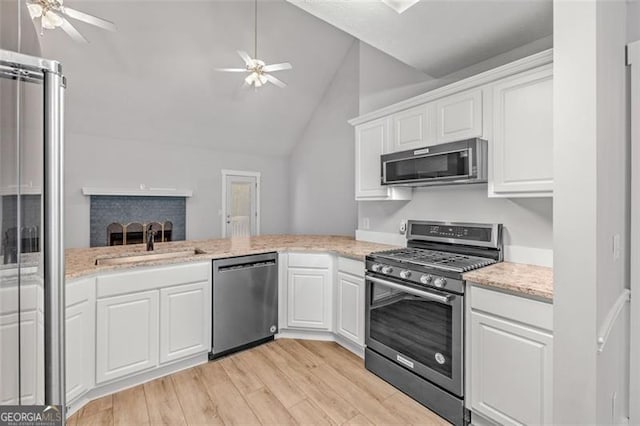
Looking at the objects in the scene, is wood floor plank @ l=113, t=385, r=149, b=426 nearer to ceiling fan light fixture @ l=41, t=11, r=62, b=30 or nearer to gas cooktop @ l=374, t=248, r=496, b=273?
gas cooktop @ l=374, t=248, r=496, b=273

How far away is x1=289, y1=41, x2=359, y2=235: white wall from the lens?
429 centimetres

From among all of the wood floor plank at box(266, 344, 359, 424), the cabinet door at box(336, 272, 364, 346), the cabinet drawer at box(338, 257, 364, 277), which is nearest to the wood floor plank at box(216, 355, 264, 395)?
the wood floor plank at box(266, 344, 359, 424)

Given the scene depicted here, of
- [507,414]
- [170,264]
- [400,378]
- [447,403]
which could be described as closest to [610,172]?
[507,414]

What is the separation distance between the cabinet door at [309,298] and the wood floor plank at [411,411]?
0.95 metres

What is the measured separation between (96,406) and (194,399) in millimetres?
629

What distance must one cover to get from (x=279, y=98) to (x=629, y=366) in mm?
4826

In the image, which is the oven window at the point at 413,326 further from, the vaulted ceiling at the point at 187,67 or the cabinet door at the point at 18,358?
the vaulted ceiling at the point at 187,67

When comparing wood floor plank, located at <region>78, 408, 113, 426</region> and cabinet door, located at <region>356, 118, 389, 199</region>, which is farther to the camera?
cabinet door, located at <region>356, 118, 389, 199</region>

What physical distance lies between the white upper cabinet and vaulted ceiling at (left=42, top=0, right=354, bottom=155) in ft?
6.34

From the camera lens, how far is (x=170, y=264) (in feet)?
7.68

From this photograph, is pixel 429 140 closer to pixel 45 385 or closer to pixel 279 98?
pixel 45 385

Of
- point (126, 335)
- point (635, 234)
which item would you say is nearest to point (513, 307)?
point (635, 234)

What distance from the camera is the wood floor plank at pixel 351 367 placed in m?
2.18

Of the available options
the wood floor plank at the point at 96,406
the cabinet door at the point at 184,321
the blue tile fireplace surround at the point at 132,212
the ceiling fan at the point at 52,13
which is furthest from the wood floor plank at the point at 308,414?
the blue tile fireplace surround at the point at 132,212
